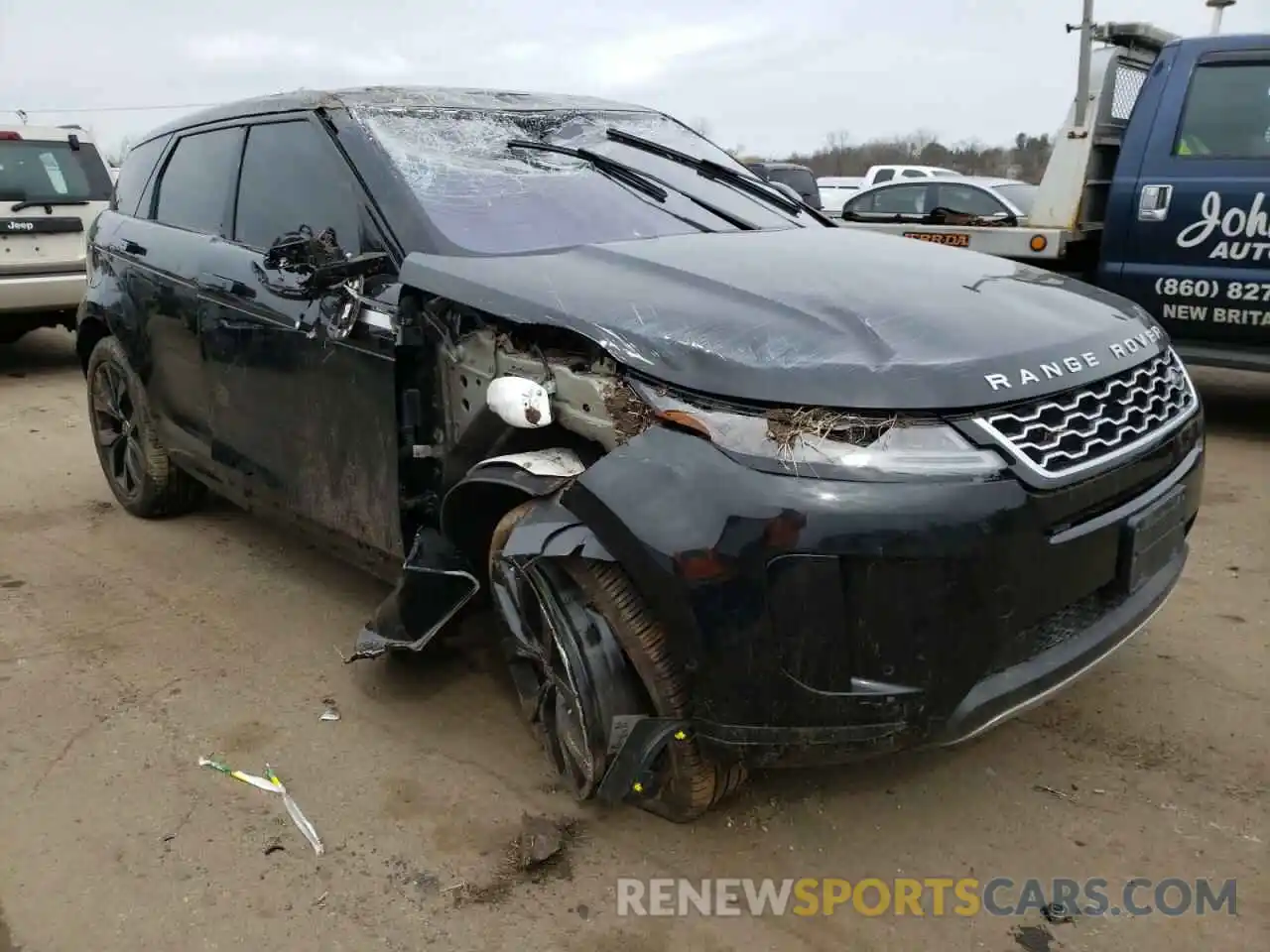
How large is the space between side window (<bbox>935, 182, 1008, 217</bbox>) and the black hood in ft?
26.4

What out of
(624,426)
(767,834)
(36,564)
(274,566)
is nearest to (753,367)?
(624,426)

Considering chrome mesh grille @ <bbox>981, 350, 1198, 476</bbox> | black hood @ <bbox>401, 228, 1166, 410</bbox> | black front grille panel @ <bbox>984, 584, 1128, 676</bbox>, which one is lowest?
black front grille panel @ <bbox>984, 584, 1128, 676</bbox>

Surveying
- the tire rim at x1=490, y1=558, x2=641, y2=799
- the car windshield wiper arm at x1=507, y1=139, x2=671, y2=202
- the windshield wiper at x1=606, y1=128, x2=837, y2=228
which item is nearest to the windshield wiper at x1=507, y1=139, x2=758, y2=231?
the car windshield wiper arm at x1=507, y1=139, x2=671, y2=202

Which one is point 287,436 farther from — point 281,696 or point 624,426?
point 624,426

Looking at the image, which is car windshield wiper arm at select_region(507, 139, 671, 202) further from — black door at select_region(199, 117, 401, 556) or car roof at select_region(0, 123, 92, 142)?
car roof at select_region(0, 123, 92, 142)

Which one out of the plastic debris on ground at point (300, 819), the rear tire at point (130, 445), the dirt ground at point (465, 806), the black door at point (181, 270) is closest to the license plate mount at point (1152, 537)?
the dirt ground at point (465, 806)

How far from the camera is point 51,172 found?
8.57 metres

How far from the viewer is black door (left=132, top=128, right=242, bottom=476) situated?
3918mm

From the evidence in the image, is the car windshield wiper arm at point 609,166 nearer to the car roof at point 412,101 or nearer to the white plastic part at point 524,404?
the car roof at point 412,101

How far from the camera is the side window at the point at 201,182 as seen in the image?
390 cm

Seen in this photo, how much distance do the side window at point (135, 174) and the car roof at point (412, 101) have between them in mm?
537

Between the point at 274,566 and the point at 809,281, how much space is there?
275cm

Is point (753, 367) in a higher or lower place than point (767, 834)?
higher

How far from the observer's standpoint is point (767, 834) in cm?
253
